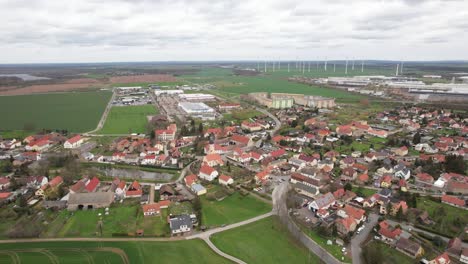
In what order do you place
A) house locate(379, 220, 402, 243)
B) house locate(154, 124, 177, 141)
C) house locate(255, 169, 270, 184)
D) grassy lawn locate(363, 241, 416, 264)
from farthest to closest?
house locate(154, 124, 177, 141) → house locate(255, 169, 270, 184) → house locate(379, 220, 402, 243) → grassy lawn locate(363, 241, 416, 264)

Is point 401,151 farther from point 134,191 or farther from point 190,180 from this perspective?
point 134,191

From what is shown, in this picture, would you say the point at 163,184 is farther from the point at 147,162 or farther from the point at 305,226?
the point at 305,226

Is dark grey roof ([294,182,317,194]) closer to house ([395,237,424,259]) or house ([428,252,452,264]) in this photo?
house ([395,237,424,259])

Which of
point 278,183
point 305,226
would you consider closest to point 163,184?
point 278,183

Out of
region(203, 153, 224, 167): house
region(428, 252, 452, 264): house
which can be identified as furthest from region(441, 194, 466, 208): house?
region(203, 153, 224, 167): house

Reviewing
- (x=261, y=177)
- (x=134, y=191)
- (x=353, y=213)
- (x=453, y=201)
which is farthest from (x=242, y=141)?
(x=453, y=201)

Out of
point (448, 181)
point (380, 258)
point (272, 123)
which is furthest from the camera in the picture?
point (272, 123)
